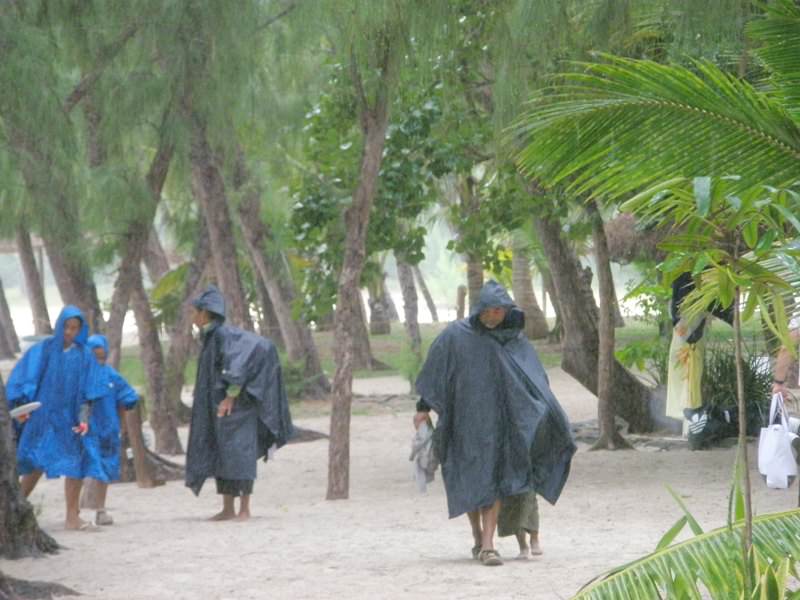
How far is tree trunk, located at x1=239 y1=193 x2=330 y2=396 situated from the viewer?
66.0 feet

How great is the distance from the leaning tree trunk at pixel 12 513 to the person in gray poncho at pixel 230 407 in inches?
85.2

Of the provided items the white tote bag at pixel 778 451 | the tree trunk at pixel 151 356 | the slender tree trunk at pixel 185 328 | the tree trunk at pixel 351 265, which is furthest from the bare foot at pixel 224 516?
the slender tree trunk at pixel 185 328

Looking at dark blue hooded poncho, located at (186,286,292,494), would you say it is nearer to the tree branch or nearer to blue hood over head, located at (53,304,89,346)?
blue hood over head, located at (53,304,89,346)

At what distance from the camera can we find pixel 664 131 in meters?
4.94

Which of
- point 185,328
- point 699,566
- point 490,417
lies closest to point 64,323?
point 490,417

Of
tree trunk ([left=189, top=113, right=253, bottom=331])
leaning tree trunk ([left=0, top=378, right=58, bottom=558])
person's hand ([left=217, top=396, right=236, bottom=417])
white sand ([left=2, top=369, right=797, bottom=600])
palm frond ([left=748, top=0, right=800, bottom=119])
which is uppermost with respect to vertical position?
tree trunk ([left=189, top=113, right=253, bottom=331])

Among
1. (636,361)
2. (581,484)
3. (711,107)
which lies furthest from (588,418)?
(711,107)

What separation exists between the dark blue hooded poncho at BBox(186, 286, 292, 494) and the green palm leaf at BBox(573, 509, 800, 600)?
23.1 feet

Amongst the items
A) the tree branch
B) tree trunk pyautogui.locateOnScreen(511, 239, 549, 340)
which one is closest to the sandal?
the tree branch

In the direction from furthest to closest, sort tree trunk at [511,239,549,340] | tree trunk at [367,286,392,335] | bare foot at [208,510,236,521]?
tree trunk at [367,286,392,335] < tree trunk at [511,239,549,340] < bare foot at [208,510,236,521]

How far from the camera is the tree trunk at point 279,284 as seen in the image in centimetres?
2012

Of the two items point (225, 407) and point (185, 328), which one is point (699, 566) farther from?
point (185, 328)

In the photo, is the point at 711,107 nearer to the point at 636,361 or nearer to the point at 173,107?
the point at 173,107

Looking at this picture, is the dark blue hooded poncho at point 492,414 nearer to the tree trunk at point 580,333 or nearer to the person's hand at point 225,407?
the person's hand at point 225,407
